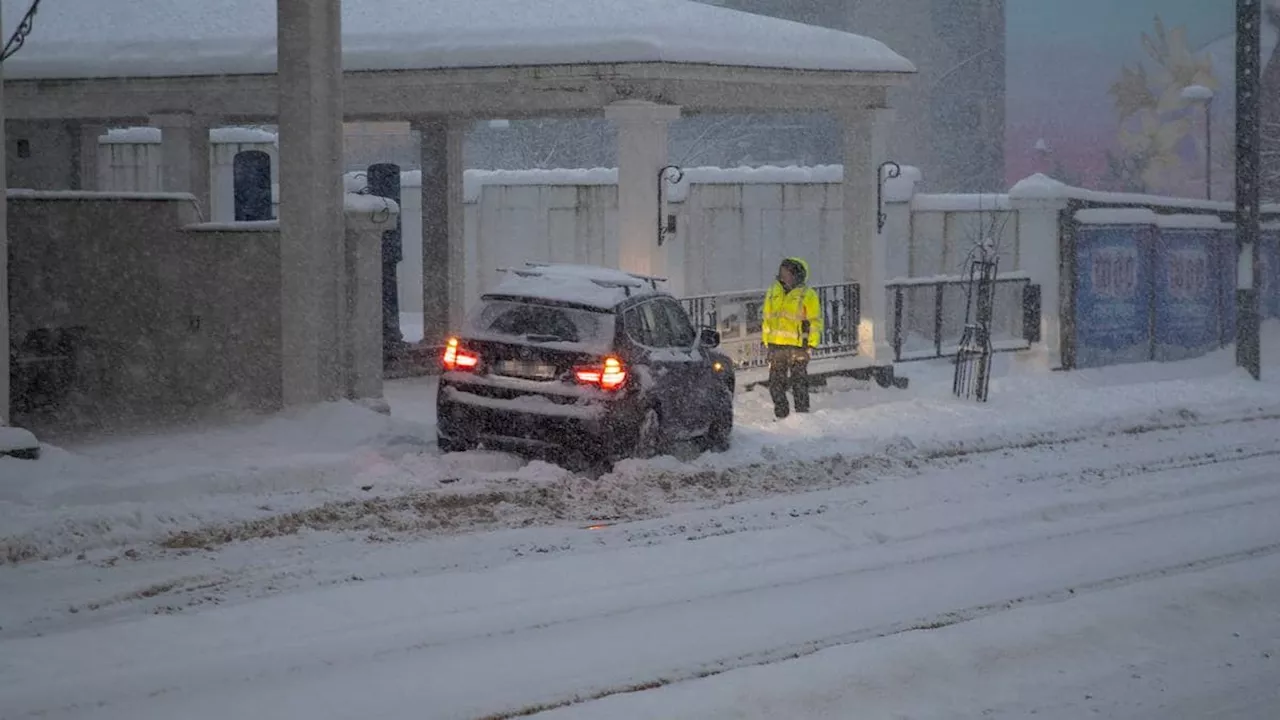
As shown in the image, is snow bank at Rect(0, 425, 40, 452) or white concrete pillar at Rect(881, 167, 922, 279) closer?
snow bank at Rect(0, 425, 40, 452)

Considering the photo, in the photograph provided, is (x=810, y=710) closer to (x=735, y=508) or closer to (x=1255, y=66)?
(x=735, y=508)

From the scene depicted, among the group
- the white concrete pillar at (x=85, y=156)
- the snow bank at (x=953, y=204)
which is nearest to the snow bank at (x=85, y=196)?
the white concrete pillar at (x=85, y=156)

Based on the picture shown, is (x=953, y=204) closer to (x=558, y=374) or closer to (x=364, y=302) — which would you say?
(x=364, y=302)

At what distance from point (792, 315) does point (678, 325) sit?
2.92 meters

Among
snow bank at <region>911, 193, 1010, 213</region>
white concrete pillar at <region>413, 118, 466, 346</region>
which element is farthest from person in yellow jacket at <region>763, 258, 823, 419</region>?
snow bank at <region>911, 193, 1010, 213</region>

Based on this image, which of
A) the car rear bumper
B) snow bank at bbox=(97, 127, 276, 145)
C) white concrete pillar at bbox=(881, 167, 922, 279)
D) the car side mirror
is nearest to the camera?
the car rear bumper

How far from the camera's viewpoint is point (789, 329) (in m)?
19.8

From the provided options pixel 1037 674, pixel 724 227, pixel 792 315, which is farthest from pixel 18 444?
pixel 724 227

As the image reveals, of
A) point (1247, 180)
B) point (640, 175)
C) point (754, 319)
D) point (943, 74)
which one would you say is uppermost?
point (943, 74)

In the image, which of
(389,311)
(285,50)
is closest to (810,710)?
(285,50)

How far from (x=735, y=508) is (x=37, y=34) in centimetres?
1504

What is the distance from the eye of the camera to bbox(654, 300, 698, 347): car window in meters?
16.8

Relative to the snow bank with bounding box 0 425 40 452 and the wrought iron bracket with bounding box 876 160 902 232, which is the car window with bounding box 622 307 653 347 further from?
the wrought iron bracket with bounding box 876 160 902 232

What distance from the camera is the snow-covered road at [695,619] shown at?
322 inches
